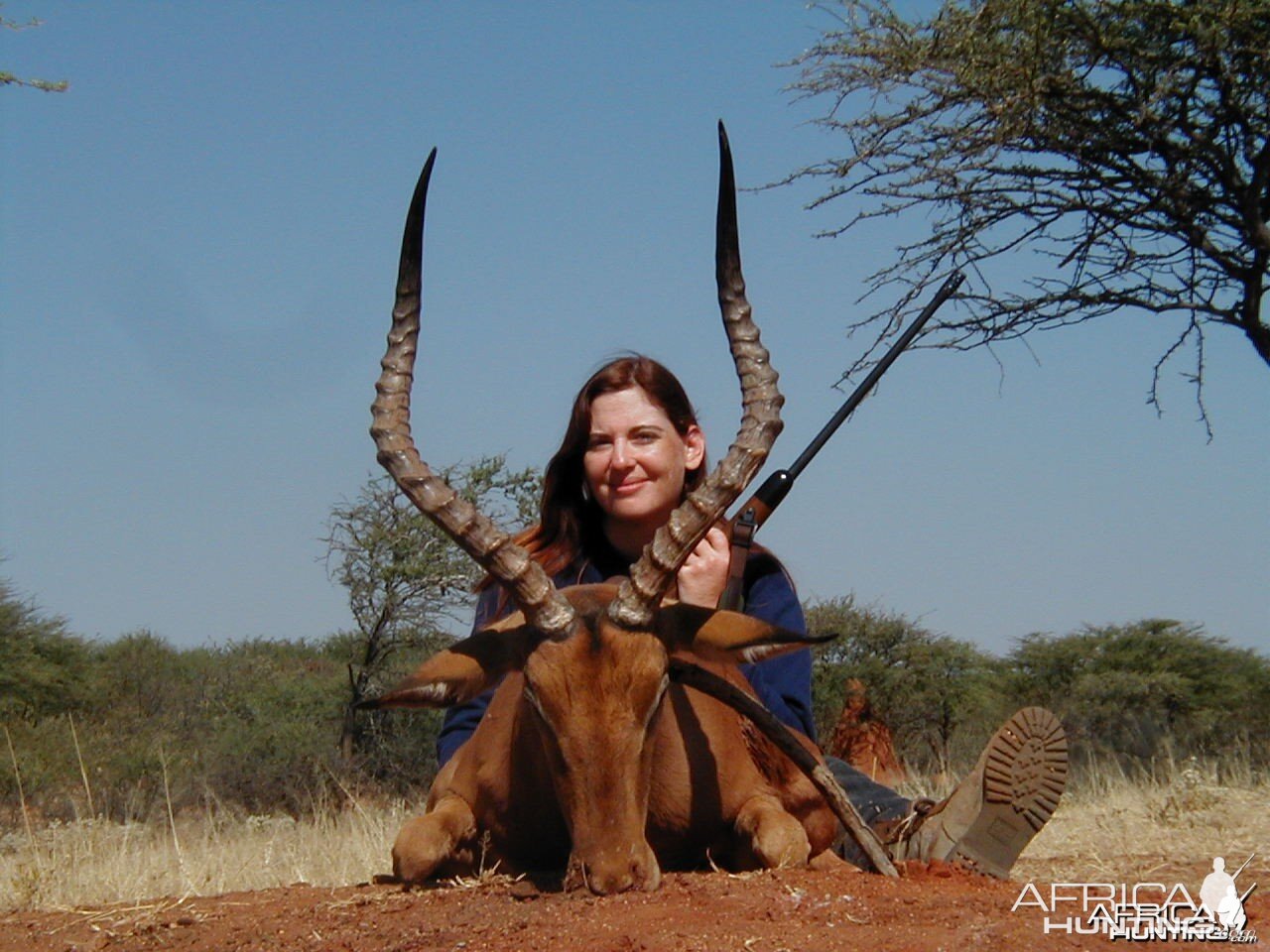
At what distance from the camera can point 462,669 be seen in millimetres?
5551

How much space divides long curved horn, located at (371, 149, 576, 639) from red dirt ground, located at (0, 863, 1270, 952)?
0.98m

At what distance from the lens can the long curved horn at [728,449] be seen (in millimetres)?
5277

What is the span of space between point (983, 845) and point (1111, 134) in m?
8.54

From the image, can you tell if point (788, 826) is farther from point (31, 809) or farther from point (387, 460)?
point (31, 809)

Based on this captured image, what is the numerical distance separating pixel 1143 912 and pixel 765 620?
2.69 m

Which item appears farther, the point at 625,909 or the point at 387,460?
the point at 387,460

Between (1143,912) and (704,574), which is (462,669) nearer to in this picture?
(704,574)

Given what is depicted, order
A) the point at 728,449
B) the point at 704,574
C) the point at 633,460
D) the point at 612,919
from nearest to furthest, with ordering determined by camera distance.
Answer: the point at 612,919 < the point at 728,449 < the point at 704,574 < the point at 633,460

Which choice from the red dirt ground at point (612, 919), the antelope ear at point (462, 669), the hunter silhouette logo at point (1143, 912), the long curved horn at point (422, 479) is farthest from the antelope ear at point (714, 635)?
the hunter silhouette logo at point (1143, 912)

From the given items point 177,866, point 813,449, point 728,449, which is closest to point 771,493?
point 813,449

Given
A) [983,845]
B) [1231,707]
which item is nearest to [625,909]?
[983,845]

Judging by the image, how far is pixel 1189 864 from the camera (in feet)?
22.9

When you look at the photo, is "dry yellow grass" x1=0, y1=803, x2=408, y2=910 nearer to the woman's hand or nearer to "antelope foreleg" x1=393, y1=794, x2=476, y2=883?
"antelope foreleg" x1=393, y1=794, x2=476, y2=883

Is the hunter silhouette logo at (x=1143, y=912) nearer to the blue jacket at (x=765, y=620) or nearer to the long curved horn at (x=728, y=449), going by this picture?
the long curved horn at (x=728, y=449)
